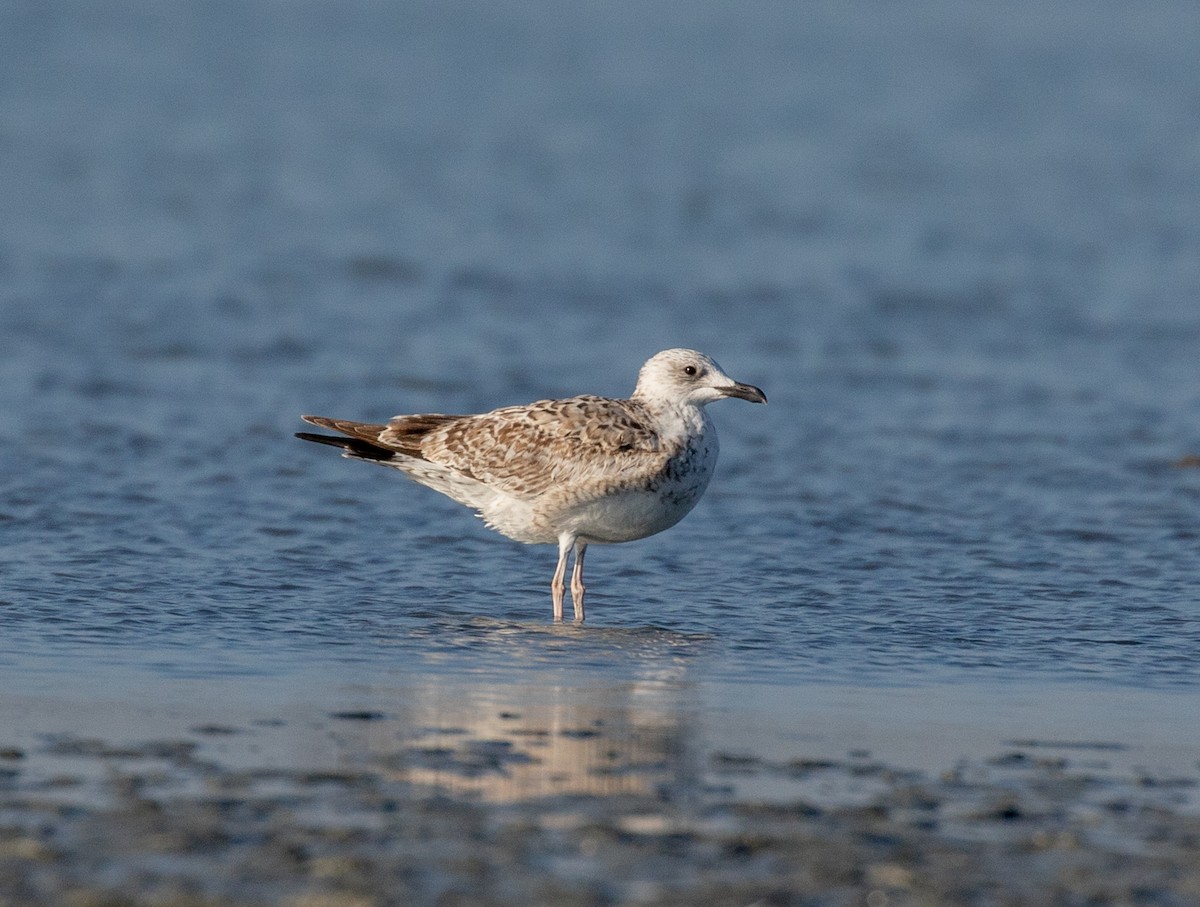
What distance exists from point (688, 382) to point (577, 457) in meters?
0.79

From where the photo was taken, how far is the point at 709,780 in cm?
637

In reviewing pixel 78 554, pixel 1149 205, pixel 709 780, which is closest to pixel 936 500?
pixel 78 554

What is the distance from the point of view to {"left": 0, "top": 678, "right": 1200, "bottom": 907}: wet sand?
524cm

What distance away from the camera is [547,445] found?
33.4 feet

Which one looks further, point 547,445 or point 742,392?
point 742,392

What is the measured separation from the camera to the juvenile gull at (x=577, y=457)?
9.99m

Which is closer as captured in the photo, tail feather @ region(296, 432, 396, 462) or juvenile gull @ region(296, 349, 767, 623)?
juvenile gull @ region(296, 349, 767, 623)

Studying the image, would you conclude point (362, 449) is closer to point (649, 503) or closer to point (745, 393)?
point (649, 503)

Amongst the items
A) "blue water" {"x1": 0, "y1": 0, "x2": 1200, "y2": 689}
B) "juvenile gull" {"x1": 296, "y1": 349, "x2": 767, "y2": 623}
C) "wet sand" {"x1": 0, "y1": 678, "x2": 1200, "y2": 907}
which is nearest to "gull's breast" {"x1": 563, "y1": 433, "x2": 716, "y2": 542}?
"juvenile gull" {"x1": 296, "y1": 349, "x2": 767, "y2": 623}

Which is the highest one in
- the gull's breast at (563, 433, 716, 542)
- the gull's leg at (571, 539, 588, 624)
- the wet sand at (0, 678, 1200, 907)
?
the gull's breast at (563, 433, 716, 542)

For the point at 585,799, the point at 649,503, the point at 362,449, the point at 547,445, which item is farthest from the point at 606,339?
the point at 585,799

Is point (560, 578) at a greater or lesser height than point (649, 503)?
lesser

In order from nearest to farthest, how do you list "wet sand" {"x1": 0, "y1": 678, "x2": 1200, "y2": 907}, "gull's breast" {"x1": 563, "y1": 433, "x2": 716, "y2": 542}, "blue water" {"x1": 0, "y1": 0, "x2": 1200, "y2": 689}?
"wet sand" {"x1": 0, "y1": 678, "x2": 1200, "y2": 907} → "blue water" {"x1": 0, "y1": 0, "x2": 1200, "y2": 689} → "gull's breast" {"x1": 563, "y1": 433, "x2": 716, "y2": 542}

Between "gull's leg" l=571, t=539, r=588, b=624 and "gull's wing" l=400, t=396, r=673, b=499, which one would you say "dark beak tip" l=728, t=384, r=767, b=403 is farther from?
"gull's leg" l=571, t=539, r=588, b=624
